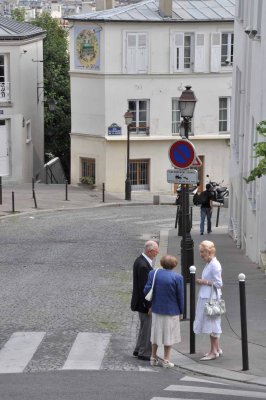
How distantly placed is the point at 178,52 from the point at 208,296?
3701cm

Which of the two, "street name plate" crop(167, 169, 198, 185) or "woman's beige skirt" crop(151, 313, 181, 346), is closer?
"woman's beige skirt" crop(151, 313, 181, 346)

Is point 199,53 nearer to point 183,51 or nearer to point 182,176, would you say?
point 183,51

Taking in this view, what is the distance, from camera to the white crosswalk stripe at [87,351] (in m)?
13.3

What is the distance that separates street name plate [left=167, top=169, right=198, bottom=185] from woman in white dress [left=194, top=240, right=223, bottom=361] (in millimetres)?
3608

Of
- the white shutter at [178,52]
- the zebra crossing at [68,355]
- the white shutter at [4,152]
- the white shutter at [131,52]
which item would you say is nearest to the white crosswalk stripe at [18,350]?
the zebra crossing at [68,355]

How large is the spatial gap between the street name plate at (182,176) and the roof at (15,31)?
30.4 m

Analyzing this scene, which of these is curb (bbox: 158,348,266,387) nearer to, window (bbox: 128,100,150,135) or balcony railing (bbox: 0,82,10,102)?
balcony railing (bbox: 0,82,10,102)

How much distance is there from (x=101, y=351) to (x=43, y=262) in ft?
29.1

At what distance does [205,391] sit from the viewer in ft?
39.3

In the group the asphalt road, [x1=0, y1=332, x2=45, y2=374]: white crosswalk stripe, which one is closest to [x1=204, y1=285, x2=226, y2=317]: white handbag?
the asphalt road

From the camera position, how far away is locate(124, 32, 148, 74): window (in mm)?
48719

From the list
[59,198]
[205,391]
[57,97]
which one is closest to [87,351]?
[205,391]

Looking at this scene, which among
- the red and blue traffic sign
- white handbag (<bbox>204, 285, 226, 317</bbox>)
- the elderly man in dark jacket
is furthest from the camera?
the red and blue traffic sign

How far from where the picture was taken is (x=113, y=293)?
61.5 ft
